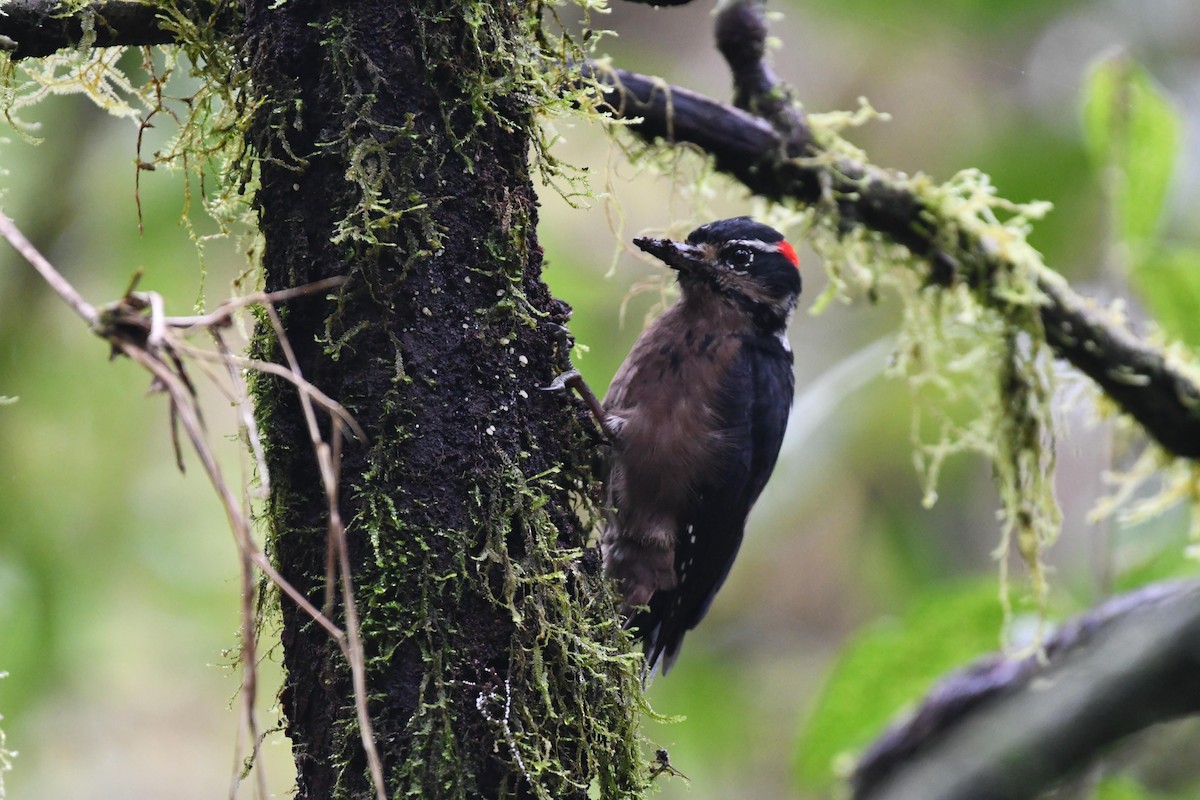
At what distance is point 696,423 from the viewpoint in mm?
3295

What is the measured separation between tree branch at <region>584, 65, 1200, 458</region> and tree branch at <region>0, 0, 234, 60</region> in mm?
948

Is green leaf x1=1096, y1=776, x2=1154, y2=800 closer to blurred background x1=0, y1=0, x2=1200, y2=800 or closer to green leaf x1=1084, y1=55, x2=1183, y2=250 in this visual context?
blurred background x1=0, y1=0, x2=1200, y2=800

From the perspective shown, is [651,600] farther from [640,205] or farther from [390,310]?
[640,205]

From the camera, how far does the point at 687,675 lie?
5.59 m

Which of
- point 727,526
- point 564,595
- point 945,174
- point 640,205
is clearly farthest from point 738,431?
point 945,174

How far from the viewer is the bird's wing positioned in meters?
3.25

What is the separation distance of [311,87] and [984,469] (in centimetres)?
558

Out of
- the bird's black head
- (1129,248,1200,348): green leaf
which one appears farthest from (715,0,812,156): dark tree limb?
(1129,248,1200,348): green leaf

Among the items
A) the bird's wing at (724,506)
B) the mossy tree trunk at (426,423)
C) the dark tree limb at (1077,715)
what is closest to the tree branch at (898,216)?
the bird's wing at (724,506)

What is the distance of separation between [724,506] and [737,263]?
75cm

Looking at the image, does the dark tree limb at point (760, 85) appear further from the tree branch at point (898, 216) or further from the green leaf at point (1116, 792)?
the green leaf at point (1116, 792)

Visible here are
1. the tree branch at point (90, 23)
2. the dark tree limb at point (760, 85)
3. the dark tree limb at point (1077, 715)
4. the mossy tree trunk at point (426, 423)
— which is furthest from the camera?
the dark tree limb at point (760, 85)

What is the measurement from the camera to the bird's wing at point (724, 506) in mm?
3254

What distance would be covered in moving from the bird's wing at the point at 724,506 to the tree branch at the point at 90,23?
1784mm
